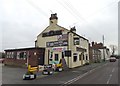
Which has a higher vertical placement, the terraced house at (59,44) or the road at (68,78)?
the terraced house at (59,44)

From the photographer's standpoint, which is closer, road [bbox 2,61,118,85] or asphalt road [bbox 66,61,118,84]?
asphalt road [bbox 66,61,118,84]

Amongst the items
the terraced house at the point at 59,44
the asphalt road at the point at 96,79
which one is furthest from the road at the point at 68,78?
the terraced house at the point at 59,44

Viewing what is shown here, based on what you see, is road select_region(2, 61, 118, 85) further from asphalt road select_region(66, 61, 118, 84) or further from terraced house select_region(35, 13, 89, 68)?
terraced house select_region(35, 13, 89, 68)

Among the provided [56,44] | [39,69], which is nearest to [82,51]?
[56,44]

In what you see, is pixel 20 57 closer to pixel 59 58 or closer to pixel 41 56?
pixel 41 56

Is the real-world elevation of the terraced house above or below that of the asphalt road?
above

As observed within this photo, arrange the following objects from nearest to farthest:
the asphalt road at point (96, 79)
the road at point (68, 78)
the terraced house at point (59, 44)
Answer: the asphalt road at point (96, 79) → the road at point (68, 78) → the terraced house at point (59, 44)

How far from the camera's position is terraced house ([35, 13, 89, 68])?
120 feet

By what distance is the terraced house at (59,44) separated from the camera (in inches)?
1437

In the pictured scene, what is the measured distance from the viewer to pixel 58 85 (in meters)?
16.0

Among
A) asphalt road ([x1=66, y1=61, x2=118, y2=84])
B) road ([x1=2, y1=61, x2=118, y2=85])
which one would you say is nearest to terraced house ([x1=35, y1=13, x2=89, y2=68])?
road ([x1=2, y1=61, x2=118, y2=85])

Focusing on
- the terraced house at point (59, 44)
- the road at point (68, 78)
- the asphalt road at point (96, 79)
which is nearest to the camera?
the asphalt road at point (96, 79)

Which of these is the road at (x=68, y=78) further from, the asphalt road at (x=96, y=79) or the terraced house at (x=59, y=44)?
the terraced house at (x=59, y=44)

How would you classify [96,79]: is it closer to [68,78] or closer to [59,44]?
[68,78]
